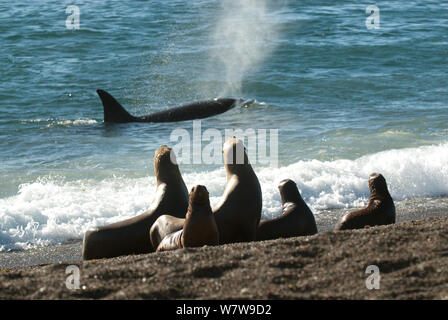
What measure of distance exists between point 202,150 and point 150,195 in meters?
2.66

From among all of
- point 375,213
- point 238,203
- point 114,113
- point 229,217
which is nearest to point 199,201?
point 229,217

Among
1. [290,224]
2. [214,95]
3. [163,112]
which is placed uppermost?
[290,224]

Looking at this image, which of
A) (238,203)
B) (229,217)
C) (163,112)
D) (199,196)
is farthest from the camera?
(163,112)

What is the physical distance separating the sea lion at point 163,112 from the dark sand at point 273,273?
29.5ft

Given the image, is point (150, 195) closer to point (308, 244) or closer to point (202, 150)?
point (202, 150)

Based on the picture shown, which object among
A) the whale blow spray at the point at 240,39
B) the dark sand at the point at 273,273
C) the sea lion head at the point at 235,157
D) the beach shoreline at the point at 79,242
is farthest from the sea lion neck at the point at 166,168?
the whale blow spray at the point at 240,39

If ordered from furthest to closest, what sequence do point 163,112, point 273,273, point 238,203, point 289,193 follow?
1. point 163,112
2. point 289,193
3. point 238,203
4. point 273,273

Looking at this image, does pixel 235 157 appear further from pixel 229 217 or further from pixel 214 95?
pixel 214 95

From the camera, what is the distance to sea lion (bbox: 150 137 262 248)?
6371mm

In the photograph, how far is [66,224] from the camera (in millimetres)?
8664

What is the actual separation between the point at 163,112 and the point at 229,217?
27.4ft

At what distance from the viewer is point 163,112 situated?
14.7 m

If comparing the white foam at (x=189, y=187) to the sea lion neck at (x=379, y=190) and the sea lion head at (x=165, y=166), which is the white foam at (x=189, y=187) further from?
the sea lion neck at (x=379, y=190)

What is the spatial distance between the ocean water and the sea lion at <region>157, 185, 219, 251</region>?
114 inches
